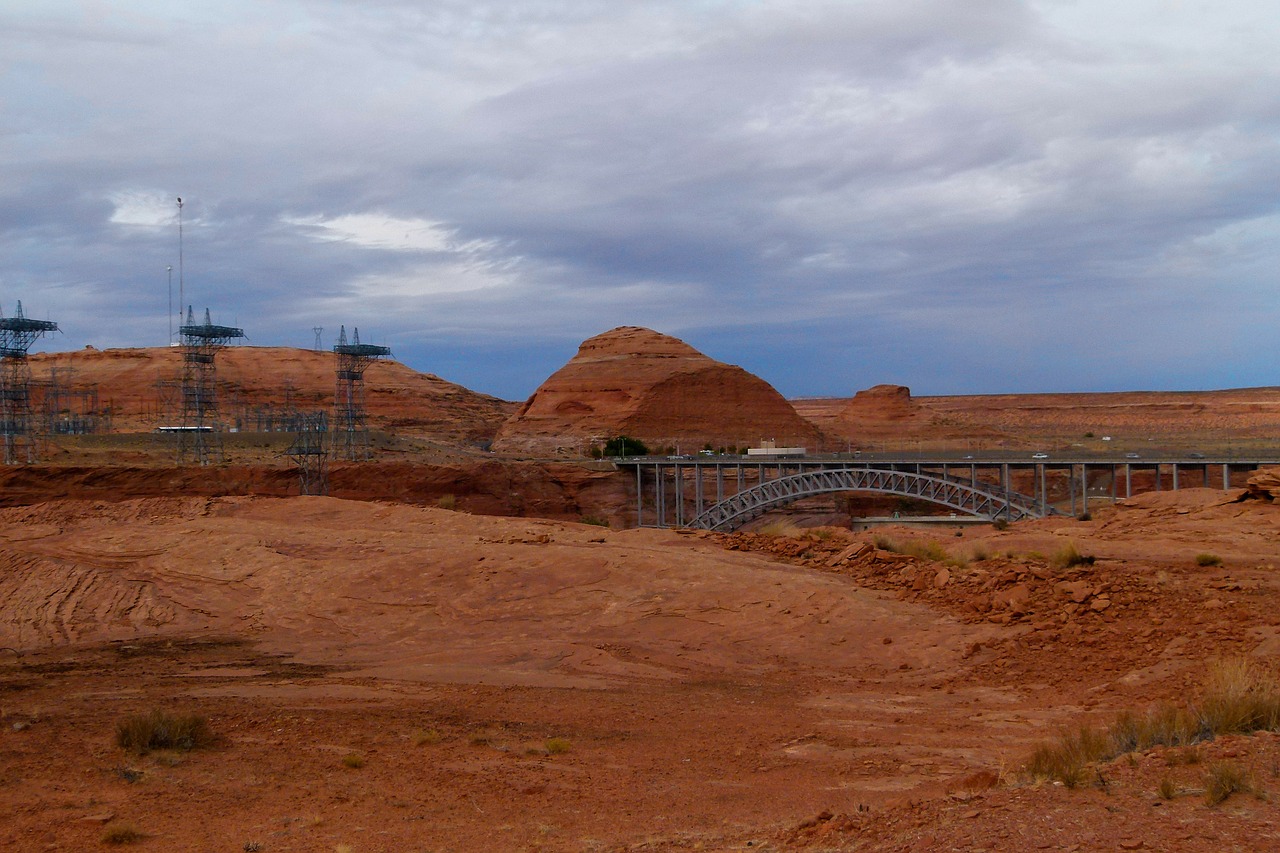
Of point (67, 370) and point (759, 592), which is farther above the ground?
point (67, 370)

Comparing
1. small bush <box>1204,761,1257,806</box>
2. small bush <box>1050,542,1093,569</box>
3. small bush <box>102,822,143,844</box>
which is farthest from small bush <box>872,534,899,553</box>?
small bush <box>102,822,143,844</box>

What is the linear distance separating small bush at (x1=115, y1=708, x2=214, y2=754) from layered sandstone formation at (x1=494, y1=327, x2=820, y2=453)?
74348mm

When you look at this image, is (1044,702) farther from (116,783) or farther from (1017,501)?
(1017,501)

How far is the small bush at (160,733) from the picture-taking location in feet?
36.6

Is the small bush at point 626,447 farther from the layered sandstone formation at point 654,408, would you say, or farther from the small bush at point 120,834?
the small bush at point 120,834

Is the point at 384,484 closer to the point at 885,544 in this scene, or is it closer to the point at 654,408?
the point at 885,544

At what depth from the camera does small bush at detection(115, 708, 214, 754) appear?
11.2m

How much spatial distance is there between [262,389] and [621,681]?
10124 cm

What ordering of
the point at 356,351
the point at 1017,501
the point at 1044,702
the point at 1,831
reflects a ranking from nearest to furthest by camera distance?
the point at 1,831, the point at 1044,702, the point at 1017,501, the point at 356,351

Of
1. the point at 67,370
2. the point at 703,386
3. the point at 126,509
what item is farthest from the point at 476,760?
the point at 67,370

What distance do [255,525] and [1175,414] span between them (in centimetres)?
13866

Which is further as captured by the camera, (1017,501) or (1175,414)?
(1175,414)

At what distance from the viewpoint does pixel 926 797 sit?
8742 millimetres

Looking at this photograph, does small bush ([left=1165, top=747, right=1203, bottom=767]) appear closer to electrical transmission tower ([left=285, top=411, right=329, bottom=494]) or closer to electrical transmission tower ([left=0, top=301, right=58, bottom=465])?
electrical transmission tower ([left=285, top=411, right=329, bottom=494])
